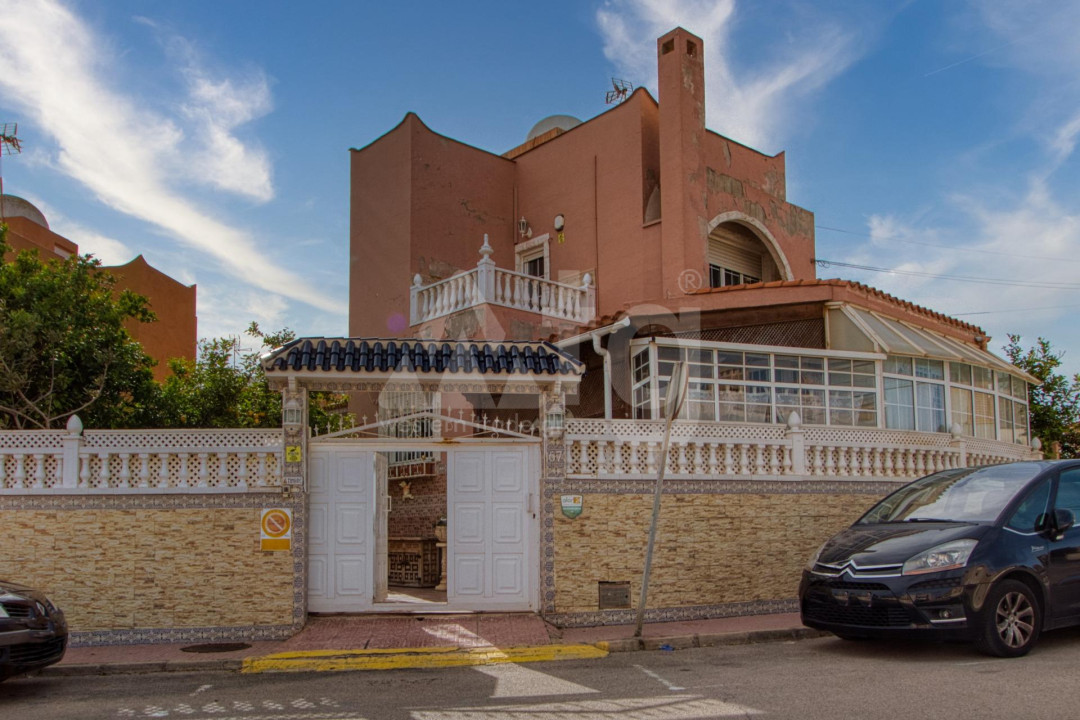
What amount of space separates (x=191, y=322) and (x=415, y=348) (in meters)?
20.8

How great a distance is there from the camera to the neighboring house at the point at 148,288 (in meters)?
25.2

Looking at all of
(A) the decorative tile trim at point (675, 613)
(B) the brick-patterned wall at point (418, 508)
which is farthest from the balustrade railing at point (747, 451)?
(B) the brick-patterned wall at point (418, 508)

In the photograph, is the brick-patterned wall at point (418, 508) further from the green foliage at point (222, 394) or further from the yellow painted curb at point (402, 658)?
the yellow painted curb at point (402, 658)

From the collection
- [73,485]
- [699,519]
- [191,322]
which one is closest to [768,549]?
[699,519]

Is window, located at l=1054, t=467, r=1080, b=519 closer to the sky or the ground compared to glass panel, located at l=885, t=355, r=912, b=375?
closer to the ground

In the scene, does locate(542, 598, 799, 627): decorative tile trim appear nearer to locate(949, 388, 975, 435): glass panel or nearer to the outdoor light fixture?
the outdoor light fixture

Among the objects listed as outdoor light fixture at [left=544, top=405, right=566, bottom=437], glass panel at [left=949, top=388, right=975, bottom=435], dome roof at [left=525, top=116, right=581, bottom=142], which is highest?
dome roof at [left=525, top=116, right=581, bottom=142]

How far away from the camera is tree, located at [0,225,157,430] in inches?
516

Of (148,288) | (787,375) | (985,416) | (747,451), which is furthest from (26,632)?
(148,288)

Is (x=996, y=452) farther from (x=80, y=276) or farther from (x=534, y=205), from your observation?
(x=80, y=276)

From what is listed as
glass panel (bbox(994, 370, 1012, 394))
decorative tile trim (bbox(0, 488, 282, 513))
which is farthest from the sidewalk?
glass panel (bbox(994, 370, 1012, 394))

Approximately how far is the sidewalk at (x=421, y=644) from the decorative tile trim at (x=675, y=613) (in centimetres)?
11

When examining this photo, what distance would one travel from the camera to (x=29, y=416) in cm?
1378

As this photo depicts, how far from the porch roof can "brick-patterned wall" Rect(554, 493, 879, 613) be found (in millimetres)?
1610
